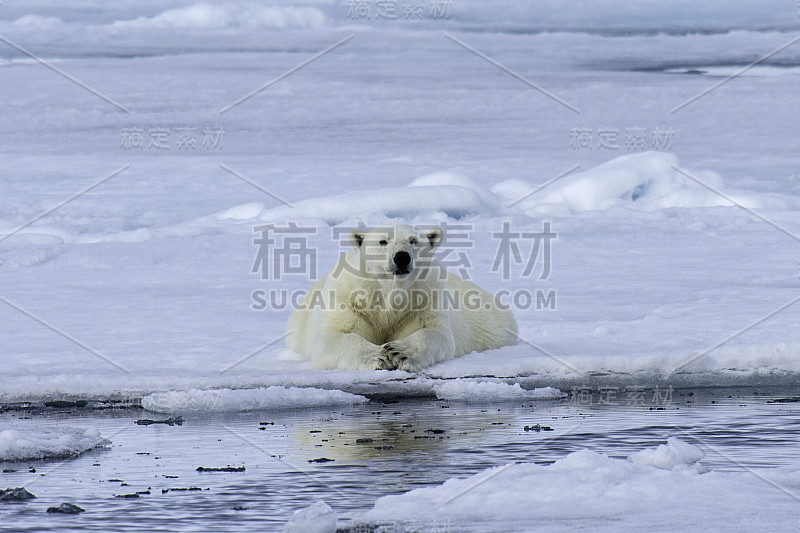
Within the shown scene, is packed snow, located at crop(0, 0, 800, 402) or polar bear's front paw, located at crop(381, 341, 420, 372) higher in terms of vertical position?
packed snow, located at crop(0, 0, 800, 402)

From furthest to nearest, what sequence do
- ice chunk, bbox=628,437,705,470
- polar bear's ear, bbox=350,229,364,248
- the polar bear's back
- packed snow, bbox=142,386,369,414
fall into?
the polar bear's back < polar bear's ear, bbox=350,229,364,248 < packed snow, bbox=142,386,369,414 < ice chunk, bbox=628,437,705,470

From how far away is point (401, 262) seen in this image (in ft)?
18.8

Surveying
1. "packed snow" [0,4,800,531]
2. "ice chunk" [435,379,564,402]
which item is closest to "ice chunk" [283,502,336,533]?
"packed snow" [0,4,800,531]

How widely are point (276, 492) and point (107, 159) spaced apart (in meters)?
12.7

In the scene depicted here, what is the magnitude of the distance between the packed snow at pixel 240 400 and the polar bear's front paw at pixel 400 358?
0.59 m

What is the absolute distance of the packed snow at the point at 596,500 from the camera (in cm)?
297

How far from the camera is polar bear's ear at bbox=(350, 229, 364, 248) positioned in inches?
235

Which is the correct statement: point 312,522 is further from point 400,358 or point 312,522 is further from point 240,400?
point 400,358

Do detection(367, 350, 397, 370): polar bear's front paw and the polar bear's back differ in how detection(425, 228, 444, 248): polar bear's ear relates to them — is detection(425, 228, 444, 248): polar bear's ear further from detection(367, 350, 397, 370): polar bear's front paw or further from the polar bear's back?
detection(367, 350, 397, 370): polar bear's front paw

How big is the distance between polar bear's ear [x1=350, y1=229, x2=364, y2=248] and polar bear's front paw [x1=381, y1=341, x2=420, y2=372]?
0.65 m

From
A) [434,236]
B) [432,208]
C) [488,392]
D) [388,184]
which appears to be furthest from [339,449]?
[388,184]

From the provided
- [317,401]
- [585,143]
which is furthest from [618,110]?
[317,401]

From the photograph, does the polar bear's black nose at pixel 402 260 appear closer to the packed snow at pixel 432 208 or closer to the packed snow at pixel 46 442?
the packed snow at pixel 432 208

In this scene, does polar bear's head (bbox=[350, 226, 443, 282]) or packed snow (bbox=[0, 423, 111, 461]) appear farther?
polar bear's head (bbox=[350, 226, 443, 282])
